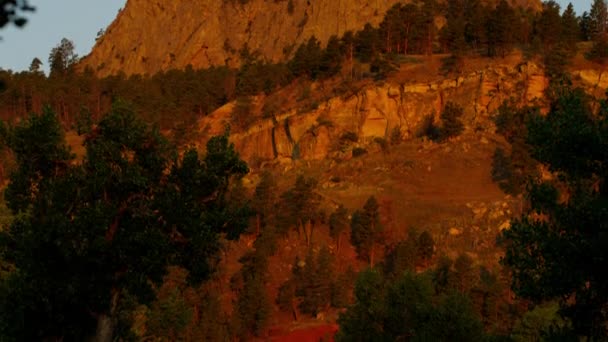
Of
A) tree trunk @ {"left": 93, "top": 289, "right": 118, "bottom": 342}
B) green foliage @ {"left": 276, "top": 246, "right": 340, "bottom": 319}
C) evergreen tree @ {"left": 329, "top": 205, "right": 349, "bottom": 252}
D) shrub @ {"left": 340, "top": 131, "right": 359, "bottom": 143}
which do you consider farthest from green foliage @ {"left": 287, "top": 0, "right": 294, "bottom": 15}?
tree trunk @ {"left": 93, "top": 289, "right": 118, "bottom": 342}

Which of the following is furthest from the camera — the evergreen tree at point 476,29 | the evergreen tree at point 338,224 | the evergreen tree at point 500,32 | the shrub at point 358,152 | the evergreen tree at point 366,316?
the evergreen tree at point 476,29

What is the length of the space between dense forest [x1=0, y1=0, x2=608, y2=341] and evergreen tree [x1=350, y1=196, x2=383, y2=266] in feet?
0.40

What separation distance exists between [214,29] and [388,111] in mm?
69727

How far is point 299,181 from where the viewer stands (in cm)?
6631

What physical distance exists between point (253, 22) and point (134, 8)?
30.3 metres

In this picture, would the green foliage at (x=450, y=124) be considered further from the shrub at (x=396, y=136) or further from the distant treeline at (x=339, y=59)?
the distant treeline at (x=339, y=59)

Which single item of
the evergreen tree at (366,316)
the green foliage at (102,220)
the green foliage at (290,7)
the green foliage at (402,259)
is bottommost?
the green foliage at (402,259)

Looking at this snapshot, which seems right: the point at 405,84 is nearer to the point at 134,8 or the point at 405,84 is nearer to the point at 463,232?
the point at 463,232

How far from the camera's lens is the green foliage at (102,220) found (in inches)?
615

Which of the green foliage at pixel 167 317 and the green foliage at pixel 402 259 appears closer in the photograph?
the green foliage at pixel 167 317

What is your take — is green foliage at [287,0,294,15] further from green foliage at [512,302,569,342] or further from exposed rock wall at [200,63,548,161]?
green foliage at [512,302,569,342]

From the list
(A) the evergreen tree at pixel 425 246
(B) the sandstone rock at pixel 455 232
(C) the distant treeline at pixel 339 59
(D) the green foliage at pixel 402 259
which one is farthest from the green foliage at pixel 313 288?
(C) the distant treeline at pixel 339 59

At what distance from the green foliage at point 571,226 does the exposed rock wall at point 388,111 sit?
202 feet

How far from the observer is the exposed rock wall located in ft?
257
